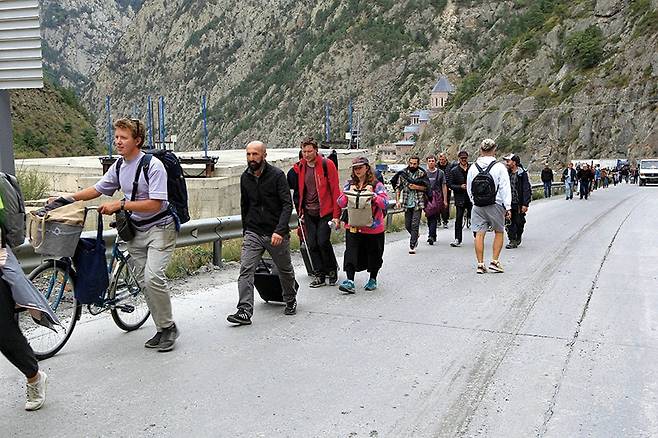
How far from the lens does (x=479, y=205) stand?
10.2m

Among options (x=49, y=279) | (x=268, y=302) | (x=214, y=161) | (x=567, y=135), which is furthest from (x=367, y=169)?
(x=567, y=135)

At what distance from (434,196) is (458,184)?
966 millimetres

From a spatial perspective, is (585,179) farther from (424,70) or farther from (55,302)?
(424,70)

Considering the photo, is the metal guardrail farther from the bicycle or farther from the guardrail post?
the bicycle

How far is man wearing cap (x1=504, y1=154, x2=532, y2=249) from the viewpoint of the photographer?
1314cm

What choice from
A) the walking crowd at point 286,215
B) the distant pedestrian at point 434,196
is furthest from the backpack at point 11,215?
the distant pedestrian at point 434,196

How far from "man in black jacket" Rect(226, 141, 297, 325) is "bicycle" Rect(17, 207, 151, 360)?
109cm

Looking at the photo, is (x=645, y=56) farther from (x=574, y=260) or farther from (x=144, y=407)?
(x=144, y=407)

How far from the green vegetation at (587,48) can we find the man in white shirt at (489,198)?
75444 mm

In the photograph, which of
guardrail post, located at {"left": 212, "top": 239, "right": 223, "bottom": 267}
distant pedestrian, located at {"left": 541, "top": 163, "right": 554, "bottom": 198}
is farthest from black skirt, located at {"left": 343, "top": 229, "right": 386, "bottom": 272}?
distant pedestrian, located at {"left": 541, "top": 163, "right": 554, "bottom": 198}

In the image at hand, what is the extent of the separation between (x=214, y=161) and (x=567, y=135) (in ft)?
164

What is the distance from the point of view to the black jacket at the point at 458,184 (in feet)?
45.8

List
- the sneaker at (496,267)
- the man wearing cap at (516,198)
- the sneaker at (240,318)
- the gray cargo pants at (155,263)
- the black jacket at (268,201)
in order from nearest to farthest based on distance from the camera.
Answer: the gray cargo pants at (155,263) < the sneaker at (240,318) < the black jacket at (268,201) < the sneaker at (496,267) < the man wearing cap at (516,198)

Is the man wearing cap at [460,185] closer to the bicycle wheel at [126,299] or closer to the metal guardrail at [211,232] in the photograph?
the metal guardrail at [211,232]
